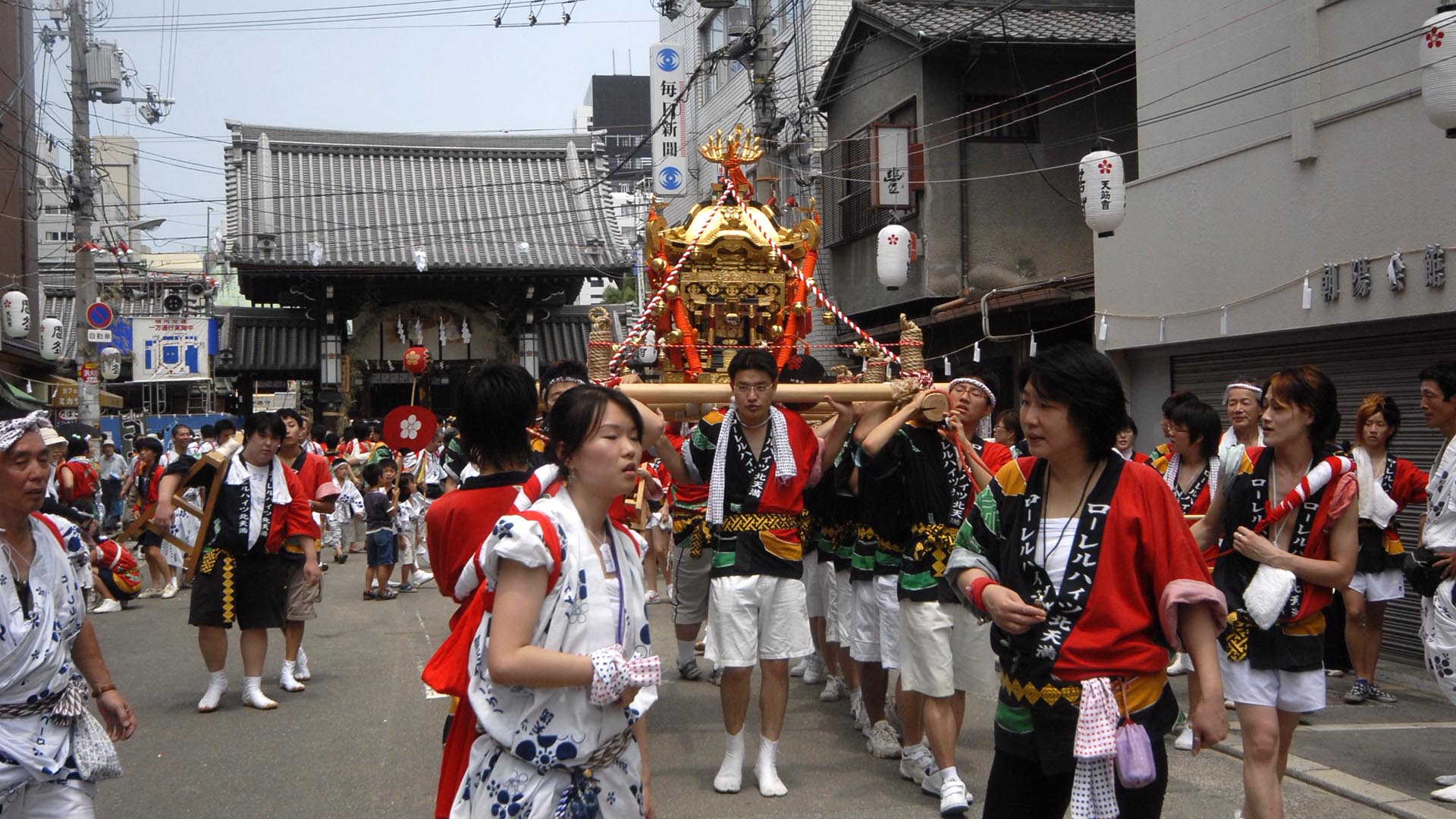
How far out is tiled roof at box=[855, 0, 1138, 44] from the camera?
1723 centimetres

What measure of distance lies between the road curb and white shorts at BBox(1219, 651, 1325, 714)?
3.72ft

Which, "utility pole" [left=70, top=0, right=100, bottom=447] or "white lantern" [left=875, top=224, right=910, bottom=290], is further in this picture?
"utility pole" [left=70, top=0, right=100, bottom=447]

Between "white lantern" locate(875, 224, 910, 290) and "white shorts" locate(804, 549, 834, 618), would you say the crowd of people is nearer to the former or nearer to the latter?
"white shorts" locate(804, 549, 834, 618)

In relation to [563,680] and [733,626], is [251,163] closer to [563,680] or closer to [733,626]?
[733,626]

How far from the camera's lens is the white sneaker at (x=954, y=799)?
5641 mm

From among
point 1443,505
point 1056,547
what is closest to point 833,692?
point 1443,505

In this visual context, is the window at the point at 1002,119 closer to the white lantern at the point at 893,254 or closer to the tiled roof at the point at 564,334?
the white lantern at the point at 893,254

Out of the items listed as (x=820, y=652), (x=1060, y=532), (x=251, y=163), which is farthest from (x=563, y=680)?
(x=251, y=163)

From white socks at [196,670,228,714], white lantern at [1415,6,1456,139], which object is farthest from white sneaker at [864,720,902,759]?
white lantern at [1415,6,1456,139]

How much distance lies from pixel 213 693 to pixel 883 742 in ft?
15.2

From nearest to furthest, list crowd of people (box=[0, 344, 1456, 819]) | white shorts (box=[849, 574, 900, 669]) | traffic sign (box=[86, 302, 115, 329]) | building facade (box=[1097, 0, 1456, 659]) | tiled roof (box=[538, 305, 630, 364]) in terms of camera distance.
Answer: crowd of people (box=[0, 344, 1456, 819]) → white shorts (box=[849, 574, 900, 669]) → building facade (box=[1097, 0, 1456, 659]) → traffic sign (box=[86, 302, 115, 329]) → tiled roof (box=[538, 305, 630, 364])

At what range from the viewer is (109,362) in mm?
23828

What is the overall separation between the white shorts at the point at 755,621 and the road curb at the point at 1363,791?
6.81ft

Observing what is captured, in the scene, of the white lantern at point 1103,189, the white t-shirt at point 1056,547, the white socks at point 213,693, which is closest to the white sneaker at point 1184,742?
the white t-shirt at point 1056,547
